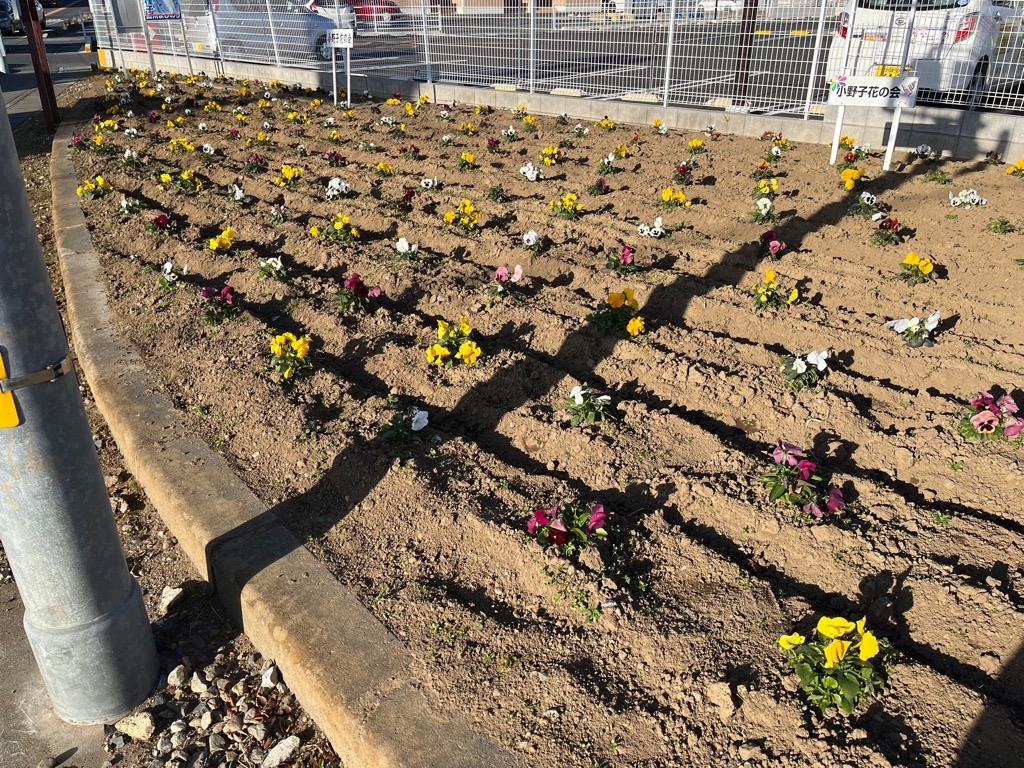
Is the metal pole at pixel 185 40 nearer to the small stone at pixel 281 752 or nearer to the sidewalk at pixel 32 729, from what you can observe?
the sidewalk at pixel 32 729

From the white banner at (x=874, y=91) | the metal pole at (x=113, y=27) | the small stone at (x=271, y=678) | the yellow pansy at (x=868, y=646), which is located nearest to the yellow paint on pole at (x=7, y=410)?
the small stone at (x=271, y=678)

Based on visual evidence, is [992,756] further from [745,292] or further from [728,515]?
[745,292]

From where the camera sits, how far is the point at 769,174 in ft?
24.3

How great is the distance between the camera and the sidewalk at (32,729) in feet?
8.04

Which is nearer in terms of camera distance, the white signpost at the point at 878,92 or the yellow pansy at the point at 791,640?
the yellow pansy at the point at 791,640

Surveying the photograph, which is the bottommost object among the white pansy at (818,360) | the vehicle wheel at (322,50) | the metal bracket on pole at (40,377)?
the white pansy at (818,360)

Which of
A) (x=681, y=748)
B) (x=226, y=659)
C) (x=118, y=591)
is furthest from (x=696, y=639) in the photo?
(x=118, y=591)

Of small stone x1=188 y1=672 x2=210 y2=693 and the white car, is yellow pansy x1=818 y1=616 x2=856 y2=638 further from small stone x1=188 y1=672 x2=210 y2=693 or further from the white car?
the white car

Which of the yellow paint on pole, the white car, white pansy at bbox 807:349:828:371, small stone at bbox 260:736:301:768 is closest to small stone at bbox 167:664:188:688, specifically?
small stone at bbox 260:736:301:768

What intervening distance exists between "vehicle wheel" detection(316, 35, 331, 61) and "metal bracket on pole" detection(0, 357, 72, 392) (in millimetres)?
16573

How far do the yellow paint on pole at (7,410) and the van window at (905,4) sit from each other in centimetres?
1006

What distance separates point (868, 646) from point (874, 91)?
21.1ft

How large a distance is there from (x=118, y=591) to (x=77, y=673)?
287mm

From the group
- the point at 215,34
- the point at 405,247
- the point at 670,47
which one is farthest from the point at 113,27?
the point at 405,247
